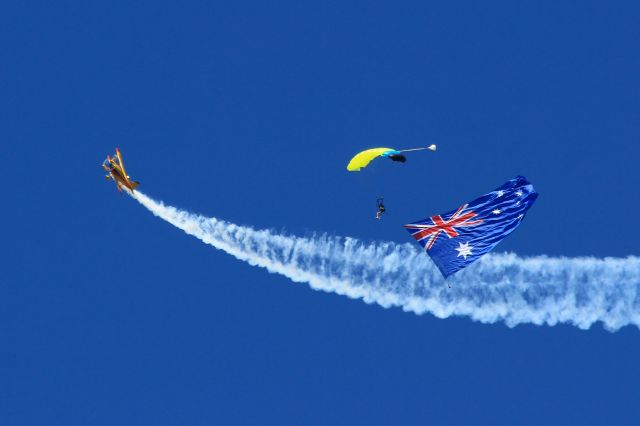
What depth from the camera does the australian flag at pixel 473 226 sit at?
184ft

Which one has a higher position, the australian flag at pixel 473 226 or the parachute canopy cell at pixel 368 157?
the parachute canopy cell at pixel 368 157

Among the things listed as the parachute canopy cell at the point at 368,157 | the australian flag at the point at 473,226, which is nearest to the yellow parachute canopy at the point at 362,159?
the parachute canopy cell at the point at 368,157

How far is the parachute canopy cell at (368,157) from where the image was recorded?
57562 millimetres

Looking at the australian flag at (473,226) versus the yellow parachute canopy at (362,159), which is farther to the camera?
the yellow parachute canopy at (362,159)

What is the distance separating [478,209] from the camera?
58.4m

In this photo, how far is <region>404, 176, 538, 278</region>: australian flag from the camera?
55.9 m

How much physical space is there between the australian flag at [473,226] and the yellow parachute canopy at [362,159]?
11.1 feet

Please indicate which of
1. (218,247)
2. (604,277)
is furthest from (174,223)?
(604,277)

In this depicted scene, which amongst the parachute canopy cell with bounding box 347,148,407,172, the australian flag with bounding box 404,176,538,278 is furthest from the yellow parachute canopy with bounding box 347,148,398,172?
the australian flag with bounding box 404,176,538,278

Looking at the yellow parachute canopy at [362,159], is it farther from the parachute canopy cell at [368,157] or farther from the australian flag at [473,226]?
the australian flag at [473,226]

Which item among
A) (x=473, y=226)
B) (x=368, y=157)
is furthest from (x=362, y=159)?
(x=473, y=226)

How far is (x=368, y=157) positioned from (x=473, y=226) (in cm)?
542

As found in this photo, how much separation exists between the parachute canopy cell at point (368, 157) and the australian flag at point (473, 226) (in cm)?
299

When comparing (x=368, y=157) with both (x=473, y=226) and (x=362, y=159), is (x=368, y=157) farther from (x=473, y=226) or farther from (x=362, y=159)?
(x=473, y=226)
